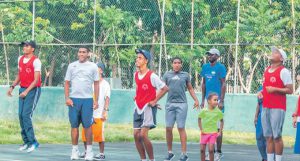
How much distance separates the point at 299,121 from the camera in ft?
57.3

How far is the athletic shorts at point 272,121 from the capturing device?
16.0 metres

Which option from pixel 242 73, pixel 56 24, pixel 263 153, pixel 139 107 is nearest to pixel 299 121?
pixel 263 153

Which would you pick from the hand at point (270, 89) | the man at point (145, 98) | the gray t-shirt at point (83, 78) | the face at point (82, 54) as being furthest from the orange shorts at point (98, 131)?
the hand at point (270, 89)

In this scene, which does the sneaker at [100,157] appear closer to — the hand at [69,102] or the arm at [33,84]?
the hand at [69,102]

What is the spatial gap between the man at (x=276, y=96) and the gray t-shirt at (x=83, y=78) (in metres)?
3.20

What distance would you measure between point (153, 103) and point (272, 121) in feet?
6.15

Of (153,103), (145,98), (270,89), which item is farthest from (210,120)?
(270,89)

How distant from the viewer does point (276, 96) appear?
1596 cm

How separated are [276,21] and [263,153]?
394 inches

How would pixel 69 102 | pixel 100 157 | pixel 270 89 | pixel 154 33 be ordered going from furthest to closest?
pixel 154 33, pixel 100 157, pixel 69 102, pixel 270 89

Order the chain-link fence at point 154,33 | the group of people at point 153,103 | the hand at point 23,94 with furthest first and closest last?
the chain-link fence at point 154,33
the hand at point 23,94
the group of people at point 153,103

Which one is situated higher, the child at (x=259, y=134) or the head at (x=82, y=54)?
the head at (x=82, y=54)

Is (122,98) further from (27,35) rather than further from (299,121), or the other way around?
(299,121)

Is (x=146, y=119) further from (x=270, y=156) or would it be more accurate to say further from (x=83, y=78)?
(x=270, y=156)
